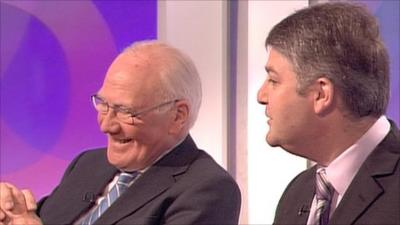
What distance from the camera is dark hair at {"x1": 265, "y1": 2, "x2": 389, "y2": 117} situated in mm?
1617

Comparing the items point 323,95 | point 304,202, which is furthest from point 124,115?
point 323,95

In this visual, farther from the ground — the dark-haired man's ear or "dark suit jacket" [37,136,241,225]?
the dark-haired man's ear

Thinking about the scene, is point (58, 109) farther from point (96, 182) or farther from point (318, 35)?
point (318, 35)

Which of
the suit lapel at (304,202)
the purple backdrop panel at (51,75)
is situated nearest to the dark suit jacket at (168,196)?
the suit lapel at (304,202)

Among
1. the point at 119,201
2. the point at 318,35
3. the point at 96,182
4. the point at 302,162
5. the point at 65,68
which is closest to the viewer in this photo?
the point at 318,35

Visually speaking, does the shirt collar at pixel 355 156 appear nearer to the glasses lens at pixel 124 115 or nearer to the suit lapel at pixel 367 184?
the suit lapel at pixel 367 184

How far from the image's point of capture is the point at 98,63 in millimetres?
3209

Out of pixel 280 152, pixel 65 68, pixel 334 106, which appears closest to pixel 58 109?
pixel 65 68

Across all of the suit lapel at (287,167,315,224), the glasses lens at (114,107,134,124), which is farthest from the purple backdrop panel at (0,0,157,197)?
the suit lapel at (287,167,315,224)

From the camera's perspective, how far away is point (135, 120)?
7.39 ft

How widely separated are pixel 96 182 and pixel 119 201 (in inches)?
7.3

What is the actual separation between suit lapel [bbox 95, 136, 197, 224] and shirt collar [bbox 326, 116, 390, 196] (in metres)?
0.65

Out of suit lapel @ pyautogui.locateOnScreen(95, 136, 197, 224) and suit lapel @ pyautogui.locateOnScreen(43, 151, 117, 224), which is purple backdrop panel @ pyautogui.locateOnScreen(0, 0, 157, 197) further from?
suit lapel @ pyautogui.locateOnScreen(95, 136, 197, 224)

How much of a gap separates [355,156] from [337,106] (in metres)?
0.12
